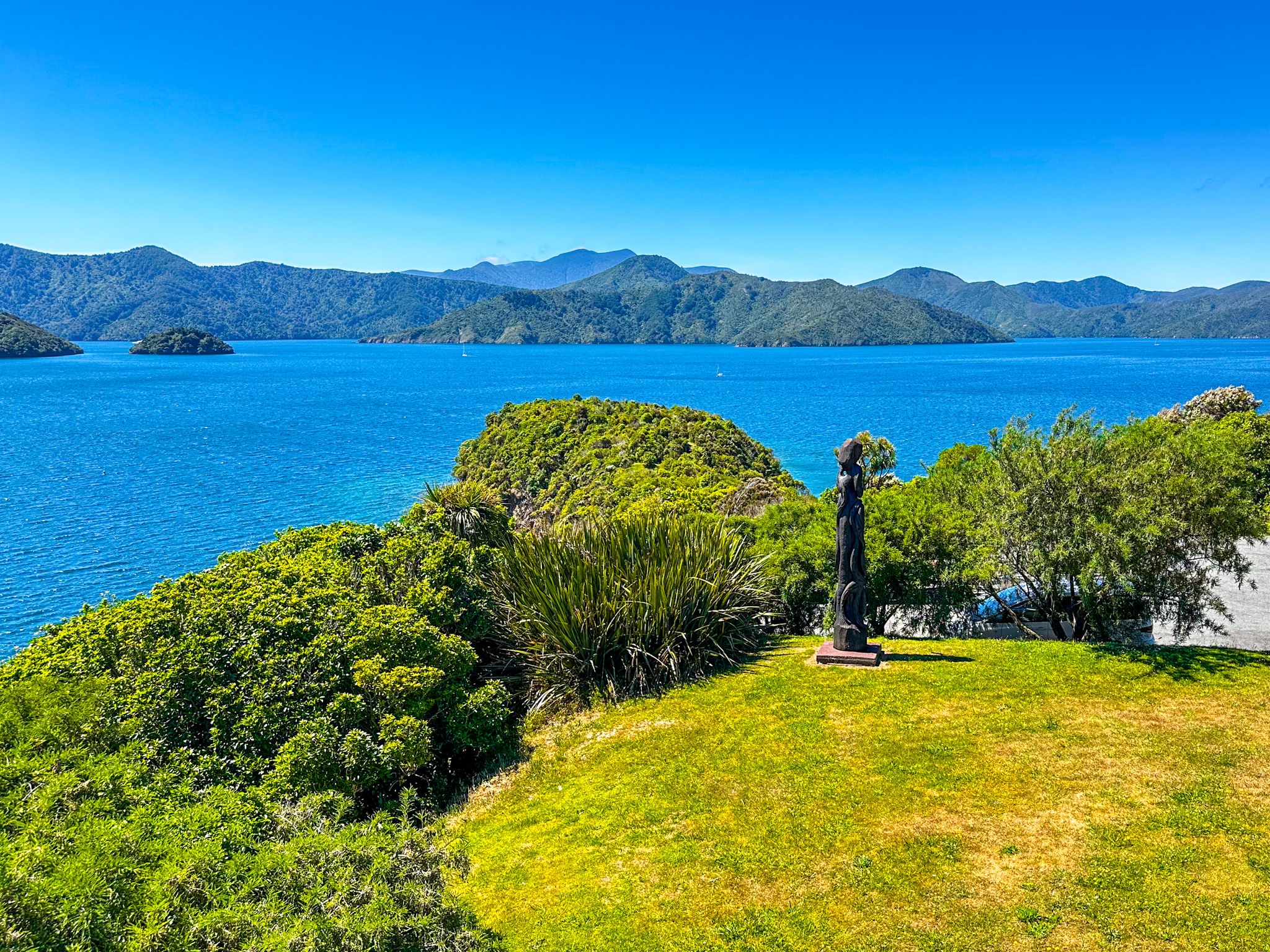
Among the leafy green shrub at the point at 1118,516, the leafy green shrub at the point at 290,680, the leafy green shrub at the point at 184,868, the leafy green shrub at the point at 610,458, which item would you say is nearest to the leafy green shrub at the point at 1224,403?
the leafy green shrub at the point at 610,458

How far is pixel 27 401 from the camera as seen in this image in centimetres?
8825

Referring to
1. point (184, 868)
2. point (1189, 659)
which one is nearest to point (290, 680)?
point (184, 868)

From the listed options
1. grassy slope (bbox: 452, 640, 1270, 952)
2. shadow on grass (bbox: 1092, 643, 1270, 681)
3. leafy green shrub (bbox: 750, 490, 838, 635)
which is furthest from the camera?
leafy green shrub (bbox: 750, 490, 838, 635)

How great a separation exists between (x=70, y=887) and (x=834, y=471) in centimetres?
4689

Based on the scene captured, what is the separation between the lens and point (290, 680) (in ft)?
30.8

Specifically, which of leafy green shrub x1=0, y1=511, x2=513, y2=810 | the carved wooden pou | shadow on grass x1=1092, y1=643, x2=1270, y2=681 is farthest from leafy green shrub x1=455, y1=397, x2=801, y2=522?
shadow on grass x1=1092, y1=643, x2=1270, y2=681

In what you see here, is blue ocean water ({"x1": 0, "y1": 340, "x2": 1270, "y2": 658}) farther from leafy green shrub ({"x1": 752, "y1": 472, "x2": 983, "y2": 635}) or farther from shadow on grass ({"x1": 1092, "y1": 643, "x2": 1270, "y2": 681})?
shadow on grass ({"x1": 1092, "y1": 643, "x2": 1270, "y2": 681})

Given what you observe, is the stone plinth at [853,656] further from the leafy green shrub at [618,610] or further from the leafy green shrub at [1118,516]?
the leafy green shrub at [1118,516]

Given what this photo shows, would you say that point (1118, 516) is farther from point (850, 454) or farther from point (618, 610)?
point (618, 610)

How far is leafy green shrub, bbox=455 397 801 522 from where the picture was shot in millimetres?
28312

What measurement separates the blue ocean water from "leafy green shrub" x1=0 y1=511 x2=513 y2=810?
1567cm

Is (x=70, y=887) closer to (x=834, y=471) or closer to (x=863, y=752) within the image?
(x=863, y=752)

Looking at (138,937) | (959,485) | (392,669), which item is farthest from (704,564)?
(138,937)

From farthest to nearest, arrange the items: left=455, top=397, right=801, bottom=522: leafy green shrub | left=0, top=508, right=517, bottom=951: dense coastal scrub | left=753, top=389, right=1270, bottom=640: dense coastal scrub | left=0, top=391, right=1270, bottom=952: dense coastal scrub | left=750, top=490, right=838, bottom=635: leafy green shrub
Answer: left=455, top=397, right=801, bottom=522: leafy green shrub → left=750, top=490, right=838, bottom=635: leafy green shrub → left=753, top=389, right=1270, bottom=640: dense coastal scrub → left=0, top=391, right=1270, bottom=952: dense coastal scrub → left=0, top=508, right=517, bottom=951: dense coastal scrub
